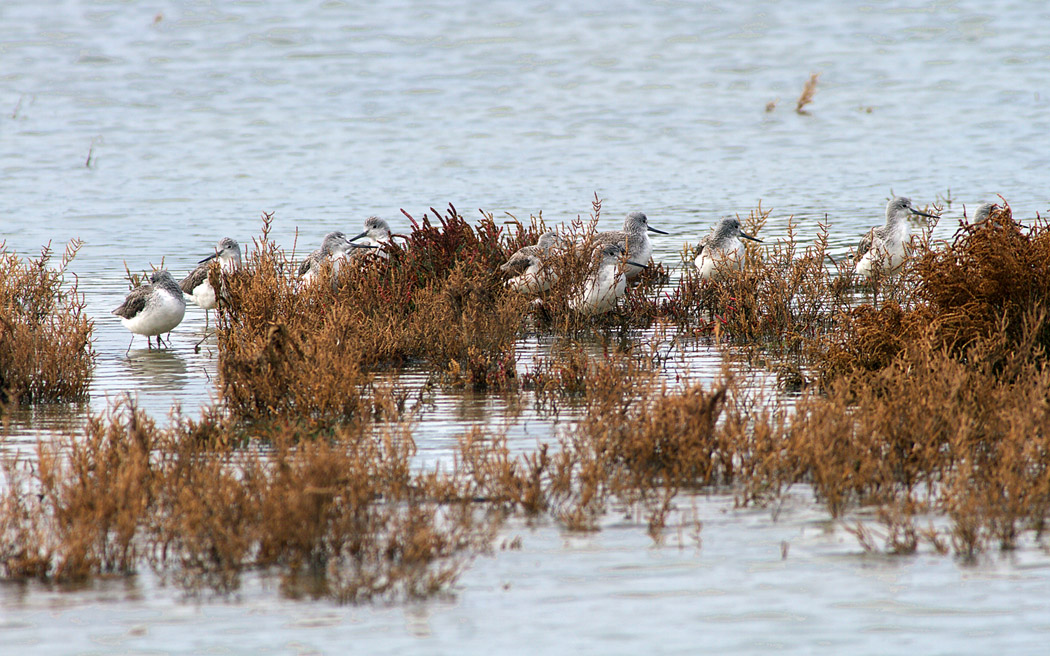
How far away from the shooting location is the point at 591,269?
11.2 m

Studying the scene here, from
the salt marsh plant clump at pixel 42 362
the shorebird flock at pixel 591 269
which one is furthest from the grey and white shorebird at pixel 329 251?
the salt marsh plant clump at pixel 42 362

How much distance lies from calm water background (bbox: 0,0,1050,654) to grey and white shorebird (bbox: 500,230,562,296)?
1734mm

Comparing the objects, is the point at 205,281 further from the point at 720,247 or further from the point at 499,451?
the point at 499,451

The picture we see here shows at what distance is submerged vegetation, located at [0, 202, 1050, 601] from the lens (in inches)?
209

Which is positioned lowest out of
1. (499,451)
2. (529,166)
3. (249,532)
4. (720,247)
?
(249,532)

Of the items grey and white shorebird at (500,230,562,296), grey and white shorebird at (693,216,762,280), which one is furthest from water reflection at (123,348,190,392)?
grey and white shorebird at (693,216,762,280)

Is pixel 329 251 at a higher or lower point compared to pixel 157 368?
higher

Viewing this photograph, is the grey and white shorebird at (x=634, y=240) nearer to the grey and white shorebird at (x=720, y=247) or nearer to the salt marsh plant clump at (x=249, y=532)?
the grey and white shorebird at (x=720, y=247)

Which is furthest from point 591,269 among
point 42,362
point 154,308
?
point 42,362

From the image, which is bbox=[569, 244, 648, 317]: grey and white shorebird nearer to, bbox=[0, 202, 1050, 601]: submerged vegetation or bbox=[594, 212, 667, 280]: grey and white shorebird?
bbox=[594, 212, 667, 280]: grey and white shorebird

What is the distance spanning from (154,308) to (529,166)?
1638 centimetres

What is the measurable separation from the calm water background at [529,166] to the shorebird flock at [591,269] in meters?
0.50

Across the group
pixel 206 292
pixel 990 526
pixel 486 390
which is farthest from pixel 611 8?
pixel 990 526

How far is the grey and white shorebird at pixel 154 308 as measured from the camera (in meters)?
11.3
